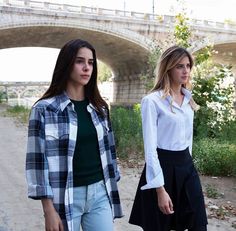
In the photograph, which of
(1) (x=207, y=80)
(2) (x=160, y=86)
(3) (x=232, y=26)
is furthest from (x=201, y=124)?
(3) (x=232, y=26)

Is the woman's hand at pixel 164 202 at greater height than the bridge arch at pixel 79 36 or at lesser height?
lesser

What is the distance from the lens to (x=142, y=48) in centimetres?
2848

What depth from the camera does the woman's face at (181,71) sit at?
2.29 m

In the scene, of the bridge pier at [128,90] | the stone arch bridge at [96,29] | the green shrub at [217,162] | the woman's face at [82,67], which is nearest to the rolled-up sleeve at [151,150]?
→ the woman's face at [82,67]

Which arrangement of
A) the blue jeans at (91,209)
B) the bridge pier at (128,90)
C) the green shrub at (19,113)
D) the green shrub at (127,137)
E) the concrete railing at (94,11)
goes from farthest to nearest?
the bridge pier at (128,90) < the concrete railing at (94,11) < the green shrub at (19,113) < the green shrub at (127,137) < the blue jeans at (91,209)

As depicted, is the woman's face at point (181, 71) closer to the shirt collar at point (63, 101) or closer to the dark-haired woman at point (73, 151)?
→ the dark-haired woman at point (73, 151)

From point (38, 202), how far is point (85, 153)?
121 inches

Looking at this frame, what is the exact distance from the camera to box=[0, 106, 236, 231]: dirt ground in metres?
3.93

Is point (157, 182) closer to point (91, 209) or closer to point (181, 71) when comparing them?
point (91, 209)

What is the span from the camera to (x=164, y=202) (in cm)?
211

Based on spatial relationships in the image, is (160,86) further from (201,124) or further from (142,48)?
(142,48)

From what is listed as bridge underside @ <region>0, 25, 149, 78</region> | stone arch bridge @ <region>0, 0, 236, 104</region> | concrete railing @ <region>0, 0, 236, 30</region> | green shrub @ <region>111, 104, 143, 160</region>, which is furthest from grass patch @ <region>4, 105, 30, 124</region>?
concrete railing @ <region>0, 0, 236, 30</region>

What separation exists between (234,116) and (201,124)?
3.43 ft

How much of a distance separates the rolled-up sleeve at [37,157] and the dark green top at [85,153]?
0.49 feet
